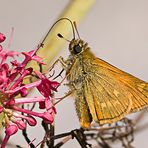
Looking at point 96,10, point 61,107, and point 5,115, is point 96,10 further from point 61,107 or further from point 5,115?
point 5,115

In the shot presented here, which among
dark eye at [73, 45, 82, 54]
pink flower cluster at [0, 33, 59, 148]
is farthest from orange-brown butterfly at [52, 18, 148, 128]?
pink flower cluster at [0, 33, 59, 148]

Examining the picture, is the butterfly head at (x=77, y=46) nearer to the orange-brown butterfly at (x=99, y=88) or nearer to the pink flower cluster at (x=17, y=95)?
the orange-brown butterfly at (x=99, y=88)

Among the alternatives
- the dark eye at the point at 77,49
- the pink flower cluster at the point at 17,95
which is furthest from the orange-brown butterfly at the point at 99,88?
the pink flower cluster at the point at 17,95

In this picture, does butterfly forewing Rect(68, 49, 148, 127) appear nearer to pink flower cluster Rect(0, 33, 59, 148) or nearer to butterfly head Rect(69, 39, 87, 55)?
butterfly head Rect(69, 39, 87, 55)

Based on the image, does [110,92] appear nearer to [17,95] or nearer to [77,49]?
[77,49]

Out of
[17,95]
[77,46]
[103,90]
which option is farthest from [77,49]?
[17,95]
